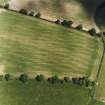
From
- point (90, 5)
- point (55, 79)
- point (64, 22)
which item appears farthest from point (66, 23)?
point (55, 79)

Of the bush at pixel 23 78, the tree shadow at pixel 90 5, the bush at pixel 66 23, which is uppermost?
the tree shadow at pixel 90 5

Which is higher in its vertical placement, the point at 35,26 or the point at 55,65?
the point at 35,26

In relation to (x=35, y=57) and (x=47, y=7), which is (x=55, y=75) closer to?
(x=35, y=57)

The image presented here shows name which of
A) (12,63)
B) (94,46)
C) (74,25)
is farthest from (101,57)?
(12,63)

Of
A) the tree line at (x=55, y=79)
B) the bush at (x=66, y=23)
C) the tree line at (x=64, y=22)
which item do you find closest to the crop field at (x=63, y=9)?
the tree line at (x=64, y=22)

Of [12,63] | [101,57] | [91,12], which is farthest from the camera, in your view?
[91,12]

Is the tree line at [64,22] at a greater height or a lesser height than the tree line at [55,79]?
greater

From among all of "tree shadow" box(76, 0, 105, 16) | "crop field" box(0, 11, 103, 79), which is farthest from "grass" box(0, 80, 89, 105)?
"tree shadow" box(76, 0, 105, 16)

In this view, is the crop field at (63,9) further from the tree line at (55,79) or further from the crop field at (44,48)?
the tree line at (55,79)
